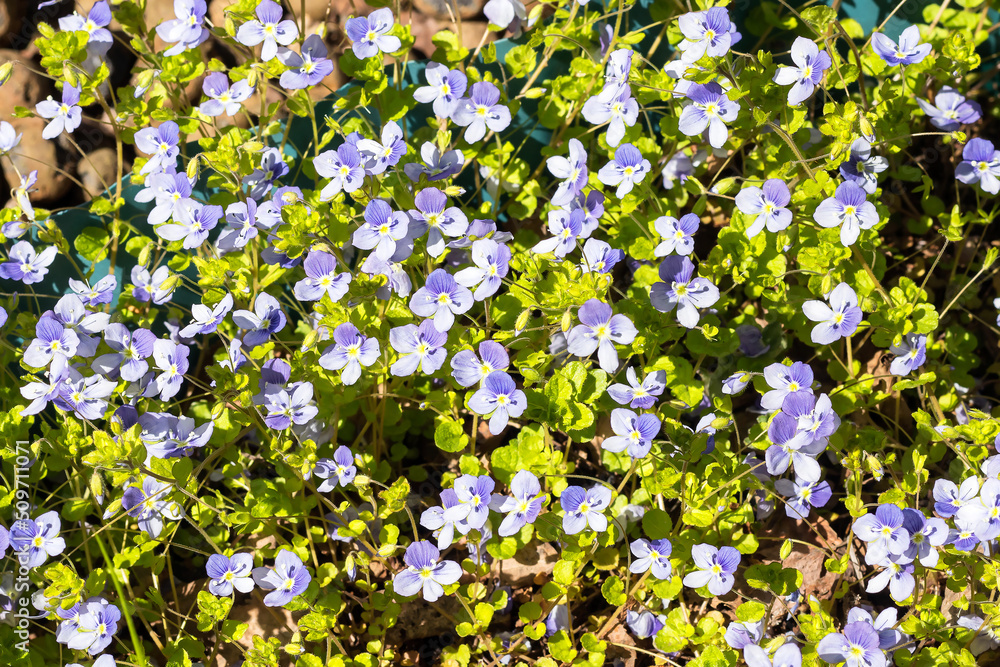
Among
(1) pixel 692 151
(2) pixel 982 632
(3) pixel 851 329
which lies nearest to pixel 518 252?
(1) pixel 692 151

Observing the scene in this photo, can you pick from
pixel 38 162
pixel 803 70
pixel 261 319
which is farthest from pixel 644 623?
pixel 38 162

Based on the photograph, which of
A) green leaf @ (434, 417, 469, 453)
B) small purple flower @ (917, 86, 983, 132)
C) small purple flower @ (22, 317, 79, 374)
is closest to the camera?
small purple flower @ (22, 317, 79, 374)

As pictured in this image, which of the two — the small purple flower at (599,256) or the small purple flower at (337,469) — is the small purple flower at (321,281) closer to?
the small purple flower at (337,469)

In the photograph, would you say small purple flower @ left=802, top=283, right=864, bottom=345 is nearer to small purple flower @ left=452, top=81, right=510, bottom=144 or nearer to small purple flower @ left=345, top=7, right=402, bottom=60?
small purple flower @ left=452, top=81, right=510, bottom=144

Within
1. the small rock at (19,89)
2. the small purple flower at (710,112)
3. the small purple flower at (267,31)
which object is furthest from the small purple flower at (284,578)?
the small rock at (19,89)

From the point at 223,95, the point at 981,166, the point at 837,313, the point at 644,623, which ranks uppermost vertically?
the point at 223,95

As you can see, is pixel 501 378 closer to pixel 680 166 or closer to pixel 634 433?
pixel 634 433

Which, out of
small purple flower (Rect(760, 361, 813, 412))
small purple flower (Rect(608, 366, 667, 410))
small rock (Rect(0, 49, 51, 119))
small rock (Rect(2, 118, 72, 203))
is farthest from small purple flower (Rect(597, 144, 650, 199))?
small rock (Rect(0, 49, 51, 119))
